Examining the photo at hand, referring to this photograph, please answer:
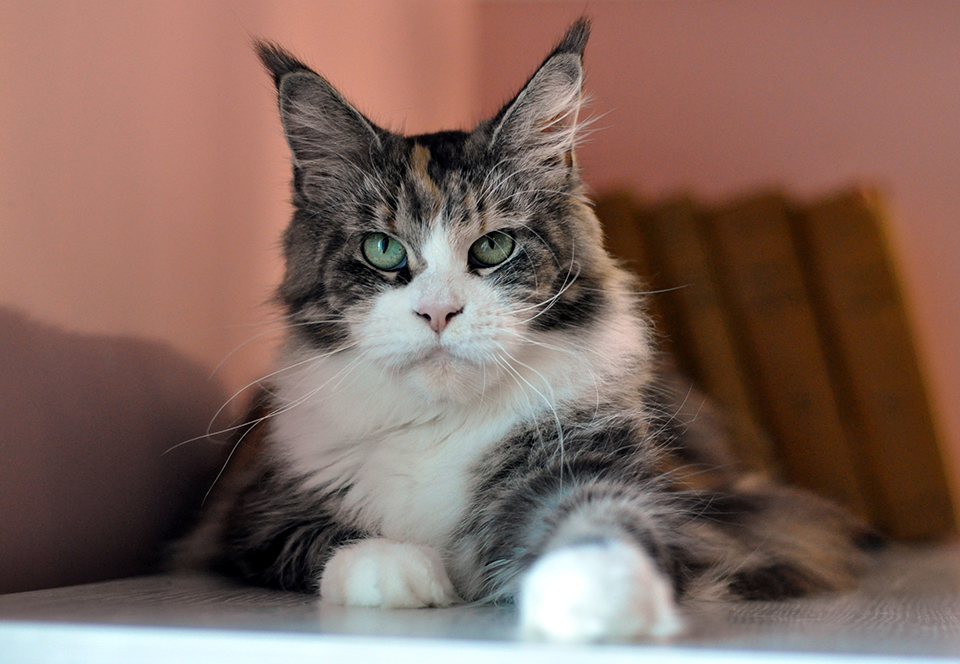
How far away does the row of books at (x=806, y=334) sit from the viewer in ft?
8.80

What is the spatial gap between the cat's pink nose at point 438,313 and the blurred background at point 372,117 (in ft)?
1.48

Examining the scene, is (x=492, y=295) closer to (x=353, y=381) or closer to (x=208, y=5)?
(x=353, y=381)

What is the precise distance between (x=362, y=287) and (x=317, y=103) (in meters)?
0.35

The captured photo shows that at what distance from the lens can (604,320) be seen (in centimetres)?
133

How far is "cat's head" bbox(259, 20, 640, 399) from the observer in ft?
3.71

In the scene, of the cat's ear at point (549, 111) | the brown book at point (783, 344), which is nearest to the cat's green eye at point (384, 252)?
the cat's ear at point (549, 111)

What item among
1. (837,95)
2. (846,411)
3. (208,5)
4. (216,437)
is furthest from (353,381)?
(837,95)

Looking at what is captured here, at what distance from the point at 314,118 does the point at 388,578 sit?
31.5 inches

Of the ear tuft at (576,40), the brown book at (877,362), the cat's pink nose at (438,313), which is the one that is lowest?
the brown book at (877,362)

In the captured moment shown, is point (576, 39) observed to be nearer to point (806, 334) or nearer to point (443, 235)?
point (443, 235)

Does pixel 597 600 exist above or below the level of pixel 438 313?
below

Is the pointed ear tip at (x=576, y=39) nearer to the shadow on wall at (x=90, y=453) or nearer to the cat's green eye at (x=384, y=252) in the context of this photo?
the cat's green eye at (x=384, y=252)

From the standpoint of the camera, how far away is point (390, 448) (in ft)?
4.08

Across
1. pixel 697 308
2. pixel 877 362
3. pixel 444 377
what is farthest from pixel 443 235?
pixel 877 362
